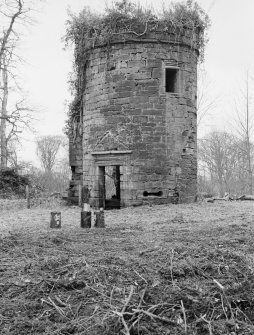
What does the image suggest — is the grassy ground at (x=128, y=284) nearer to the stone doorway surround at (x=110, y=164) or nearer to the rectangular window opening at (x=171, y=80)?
the stone doorway surround at (x=110, y=164)

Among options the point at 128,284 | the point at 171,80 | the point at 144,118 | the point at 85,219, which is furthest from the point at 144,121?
the point at 128,284

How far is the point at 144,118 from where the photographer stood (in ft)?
46.5

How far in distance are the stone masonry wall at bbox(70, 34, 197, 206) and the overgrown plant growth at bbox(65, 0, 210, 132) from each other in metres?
0.32

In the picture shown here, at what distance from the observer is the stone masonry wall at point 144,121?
14164 millimetres

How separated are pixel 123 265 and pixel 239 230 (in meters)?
3.48

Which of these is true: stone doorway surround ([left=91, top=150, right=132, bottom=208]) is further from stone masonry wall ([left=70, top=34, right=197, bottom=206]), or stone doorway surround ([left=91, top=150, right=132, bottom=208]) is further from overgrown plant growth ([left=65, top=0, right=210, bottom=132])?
overgrown plant growth ([left=65, top=0, right=210, bottom=132])

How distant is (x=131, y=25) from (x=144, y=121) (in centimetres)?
329

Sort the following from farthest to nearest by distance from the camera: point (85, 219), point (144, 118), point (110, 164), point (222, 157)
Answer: point (222, 157), point (110, 164), point (144, 118), point (85, 219)

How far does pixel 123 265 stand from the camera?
519cm

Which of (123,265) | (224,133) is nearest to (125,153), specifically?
(123,265)

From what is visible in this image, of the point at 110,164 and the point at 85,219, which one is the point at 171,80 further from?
the point at 85,219

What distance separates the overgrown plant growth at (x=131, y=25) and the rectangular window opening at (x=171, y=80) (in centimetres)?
105

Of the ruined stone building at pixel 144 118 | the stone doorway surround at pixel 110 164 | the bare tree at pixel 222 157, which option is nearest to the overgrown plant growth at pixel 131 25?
the ruined stone building at pixel 144 118

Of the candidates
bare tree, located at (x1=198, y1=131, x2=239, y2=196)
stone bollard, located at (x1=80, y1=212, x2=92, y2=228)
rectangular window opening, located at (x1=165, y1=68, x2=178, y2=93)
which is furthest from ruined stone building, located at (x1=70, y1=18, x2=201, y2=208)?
bare tree, located at (x1=198, y1=131, x2=239, y2=196)
